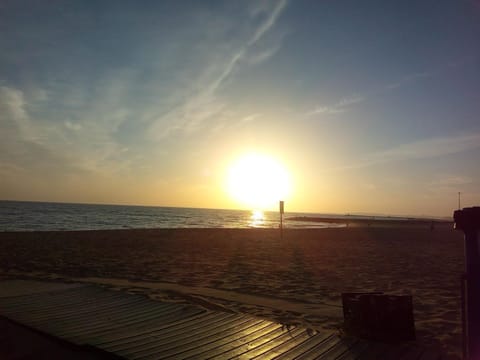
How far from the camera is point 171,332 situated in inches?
208

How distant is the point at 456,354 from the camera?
5.01 meters

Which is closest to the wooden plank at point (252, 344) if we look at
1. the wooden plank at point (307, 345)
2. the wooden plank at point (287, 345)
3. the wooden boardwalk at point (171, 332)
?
the wooden boardwalk at point (171, 332)

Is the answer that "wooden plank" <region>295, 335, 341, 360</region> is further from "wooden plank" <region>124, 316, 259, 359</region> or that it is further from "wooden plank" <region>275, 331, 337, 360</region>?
"wooden plank" <region>124, 316, 259, 359</region>

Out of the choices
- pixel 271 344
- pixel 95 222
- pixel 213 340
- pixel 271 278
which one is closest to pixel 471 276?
pixel 271 344

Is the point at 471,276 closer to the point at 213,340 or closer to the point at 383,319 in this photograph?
the point at 383,319

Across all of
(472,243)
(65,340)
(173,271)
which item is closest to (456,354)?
(472,243)

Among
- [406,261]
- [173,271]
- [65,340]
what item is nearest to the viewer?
[65,340]

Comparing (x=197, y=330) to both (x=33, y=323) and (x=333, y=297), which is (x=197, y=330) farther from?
(x=333, y=297)

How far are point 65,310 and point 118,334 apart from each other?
6.25 ft

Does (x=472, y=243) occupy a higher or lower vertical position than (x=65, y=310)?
higher

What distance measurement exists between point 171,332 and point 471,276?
13.2 feet

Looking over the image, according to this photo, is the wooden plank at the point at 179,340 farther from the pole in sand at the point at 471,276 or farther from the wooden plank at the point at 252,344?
the pole in sand at the point at 471,276

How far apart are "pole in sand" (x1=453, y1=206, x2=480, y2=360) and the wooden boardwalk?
160 cm

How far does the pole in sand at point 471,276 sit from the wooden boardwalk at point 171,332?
5.26 feet
